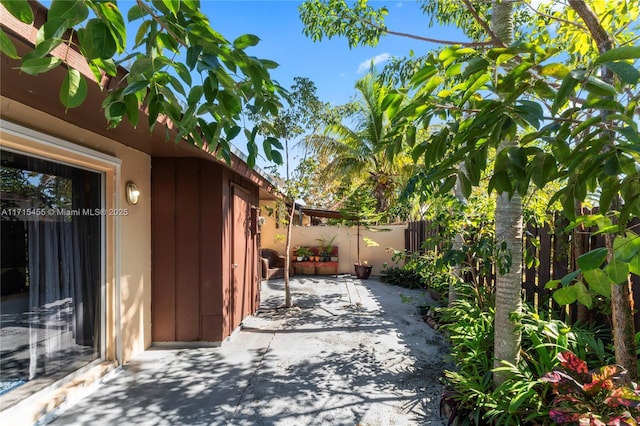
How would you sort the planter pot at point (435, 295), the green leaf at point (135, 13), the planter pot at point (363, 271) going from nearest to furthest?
the green leaf at point (135, 13), the planter pot at point (435, 295), the planter pot at point (363, 271)

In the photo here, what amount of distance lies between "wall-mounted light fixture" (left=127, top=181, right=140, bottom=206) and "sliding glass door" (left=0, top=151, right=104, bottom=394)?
0.35 meters

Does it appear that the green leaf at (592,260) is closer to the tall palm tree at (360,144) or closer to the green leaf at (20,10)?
the green leaf at (20,10)

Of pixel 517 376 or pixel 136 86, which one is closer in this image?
pixel 136 86

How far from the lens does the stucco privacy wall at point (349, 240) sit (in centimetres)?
1195

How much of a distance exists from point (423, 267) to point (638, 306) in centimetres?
213

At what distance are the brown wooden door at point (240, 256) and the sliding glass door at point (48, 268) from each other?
1921mm

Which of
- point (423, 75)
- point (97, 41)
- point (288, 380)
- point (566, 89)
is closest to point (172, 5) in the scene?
point (97, 41)

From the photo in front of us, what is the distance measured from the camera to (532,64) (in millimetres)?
1033

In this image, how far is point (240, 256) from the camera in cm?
573

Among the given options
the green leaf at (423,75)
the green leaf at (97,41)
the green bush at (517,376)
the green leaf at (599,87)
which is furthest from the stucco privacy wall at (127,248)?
the green leaf at (599,87)

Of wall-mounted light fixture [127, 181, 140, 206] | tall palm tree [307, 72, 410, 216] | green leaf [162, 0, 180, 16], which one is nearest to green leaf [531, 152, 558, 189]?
green leaf [162, 0, 180, 16]

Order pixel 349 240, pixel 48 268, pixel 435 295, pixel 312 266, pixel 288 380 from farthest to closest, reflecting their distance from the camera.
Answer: pixel 349 240 < pixel 312 266 < pixel 435 295 < pixel 288 380 < pixel 48 268

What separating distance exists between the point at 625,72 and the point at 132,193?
4.55 metres

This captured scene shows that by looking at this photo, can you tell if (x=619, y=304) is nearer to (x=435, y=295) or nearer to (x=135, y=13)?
(x=135, y=13)
